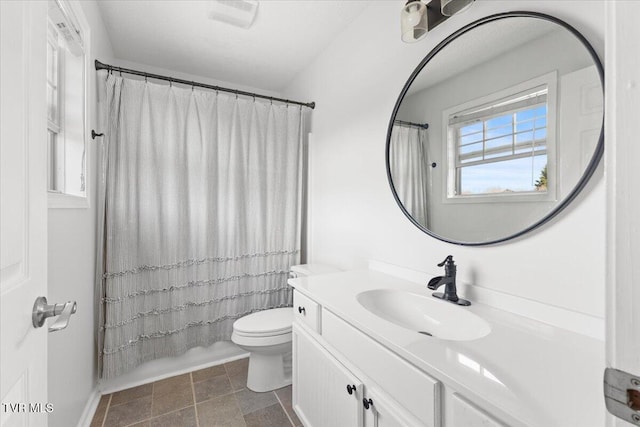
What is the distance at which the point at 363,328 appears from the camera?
0.96 meters

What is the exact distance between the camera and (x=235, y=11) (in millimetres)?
1796

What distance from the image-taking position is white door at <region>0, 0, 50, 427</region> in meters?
0.51

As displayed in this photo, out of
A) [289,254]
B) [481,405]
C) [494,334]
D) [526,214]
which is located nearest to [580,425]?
[481,405]

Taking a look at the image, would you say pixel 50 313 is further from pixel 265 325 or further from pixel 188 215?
pixel 188 215

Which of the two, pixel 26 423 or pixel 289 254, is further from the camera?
pixel 289 254

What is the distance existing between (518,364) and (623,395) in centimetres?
44

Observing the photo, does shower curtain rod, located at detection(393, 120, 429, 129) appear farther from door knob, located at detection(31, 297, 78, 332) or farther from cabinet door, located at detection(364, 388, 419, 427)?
door knob, located at detection(31, 297, 78, 332)

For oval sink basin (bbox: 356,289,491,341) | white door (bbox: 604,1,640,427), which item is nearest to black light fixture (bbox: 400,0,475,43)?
white door (bbox: 604,1,640,427)

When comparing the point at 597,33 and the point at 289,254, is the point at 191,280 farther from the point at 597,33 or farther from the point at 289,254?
the point at 597,33

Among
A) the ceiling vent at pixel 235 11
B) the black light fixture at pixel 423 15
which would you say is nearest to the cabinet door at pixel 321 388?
the black light fixture at pixel 423 15

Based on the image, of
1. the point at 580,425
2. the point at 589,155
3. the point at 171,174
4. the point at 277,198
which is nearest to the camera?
the point at 580,425

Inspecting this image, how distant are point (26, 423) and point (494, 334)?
1171mm

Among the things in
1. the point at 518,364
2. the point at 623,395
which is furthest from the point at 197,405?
the point at 623,395

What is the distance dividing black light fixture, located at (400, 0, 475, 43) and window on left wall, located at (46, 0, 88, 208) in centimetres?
153
